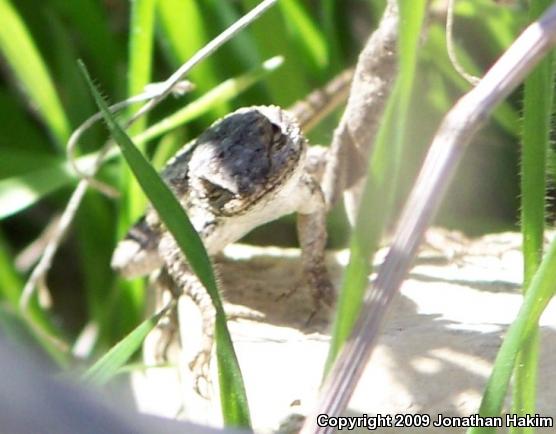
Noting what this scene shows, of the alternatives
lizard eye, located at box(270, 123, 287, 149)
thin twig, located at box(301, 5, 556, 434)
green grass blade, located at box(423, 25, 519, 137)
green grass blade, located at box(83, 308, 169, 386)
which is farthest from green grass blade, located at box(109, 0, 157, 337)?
thin twig, located at box(301, 5, 556, 434)

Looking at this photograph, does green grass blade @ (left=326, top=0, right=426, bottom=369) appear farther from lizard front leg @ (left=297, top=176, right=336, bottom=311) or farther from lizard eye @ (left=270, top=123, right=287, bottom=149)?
lizard front leg @ (left=297, top=176, right=336, bottom=311)

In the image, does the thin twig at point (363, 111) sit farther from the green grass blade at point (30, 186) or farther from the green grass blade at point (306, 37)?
the green grass blade at point (30, 186)

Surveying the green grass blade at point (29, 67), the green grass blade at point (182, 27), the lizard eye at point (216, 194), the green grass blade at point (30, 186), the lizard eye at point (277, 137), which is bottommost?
the lizard eye at point (216, 194)

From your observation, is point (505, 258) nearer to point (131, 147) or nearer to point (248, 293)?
point (248, 293)

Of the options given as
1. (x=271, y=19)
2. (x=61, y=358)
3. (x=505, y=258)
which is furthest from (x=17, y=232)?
(x=505, y=258)

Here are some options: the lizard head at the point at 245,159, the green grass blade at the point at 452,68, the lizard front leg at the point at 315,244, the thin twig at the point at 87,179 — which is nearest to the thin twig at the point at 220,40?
the thin twig at the point at 87,179
